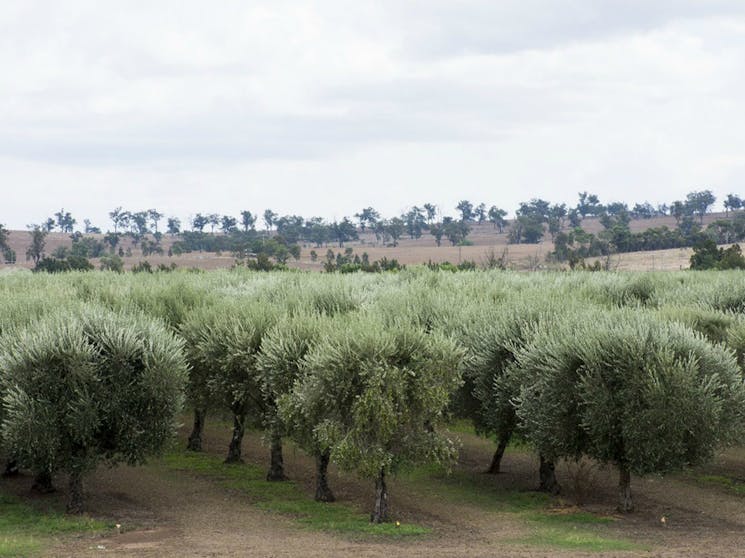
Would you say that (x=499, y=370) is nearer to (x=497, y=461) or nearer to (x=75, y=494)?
(x=497, y=461)

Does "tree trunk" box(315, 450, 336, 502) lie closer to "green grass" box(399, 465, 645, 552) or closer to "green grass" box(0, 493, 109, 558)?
"green grass" box(399, 465, 645, 552)

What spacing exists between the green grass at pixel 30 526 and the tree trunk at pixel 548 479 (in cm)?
1889

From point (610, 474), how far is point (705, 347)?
10419 millimetres

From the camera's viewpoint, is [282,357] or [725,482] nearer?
[282,357]

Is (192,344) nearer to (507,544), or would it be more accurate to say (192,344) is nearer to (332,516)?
(332,516)

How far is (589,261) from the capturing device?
635 feet

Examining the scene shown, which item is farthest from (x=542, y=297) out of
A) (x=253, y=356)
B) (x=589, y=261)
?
(x=589, y=261)

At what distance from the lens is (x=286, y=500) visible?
37.8 m

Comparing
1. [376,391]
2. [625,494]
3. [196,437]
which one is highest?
[376,391]

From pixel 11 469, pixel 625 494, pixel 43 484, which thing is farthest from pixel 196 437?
pixel 625 494

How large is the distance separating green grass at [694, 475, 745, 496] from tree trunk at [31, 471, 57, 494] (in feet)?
95.8

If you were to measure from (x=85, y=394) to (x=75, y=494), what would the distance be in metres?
4.50

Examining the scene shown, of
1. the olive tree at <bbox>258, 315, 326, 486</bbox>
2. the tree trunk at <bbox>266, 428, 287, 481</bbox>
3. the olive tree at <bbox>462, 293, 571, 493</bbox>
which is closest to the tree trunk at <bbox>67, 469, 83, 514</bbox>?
the olive tree at <bbox>258, 315, 326, 486</bbox>

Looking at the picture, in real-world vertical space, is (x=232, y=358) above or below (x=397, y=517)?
above
